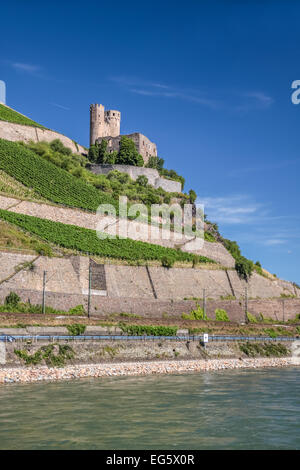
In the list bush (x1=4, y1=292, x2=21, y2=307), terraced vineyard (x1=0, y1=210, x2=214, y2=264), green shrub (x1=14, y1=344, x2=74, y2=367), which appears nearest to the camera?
green shrub (x1=14, y1=344, x2=74, y2=367)

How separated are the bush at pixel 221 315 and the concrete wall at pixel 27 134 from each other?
3907 centimetres

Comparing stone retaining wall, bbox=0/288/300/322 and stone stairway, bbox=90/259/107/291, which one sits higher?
stone stairway, bbox=90/259/107/291

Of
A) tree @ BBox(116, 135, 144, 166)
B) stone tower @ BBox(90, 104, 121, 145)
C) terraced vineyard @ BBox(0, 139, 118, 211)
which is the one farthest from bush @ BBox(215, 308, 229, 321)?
stone tower @ BBox(90, 104, 121, 145)

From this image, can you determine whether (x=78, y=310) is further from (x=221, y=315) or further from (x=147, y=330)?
(x=221, y=315)

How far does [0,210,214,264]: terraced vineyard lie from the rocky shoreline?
16.7 m

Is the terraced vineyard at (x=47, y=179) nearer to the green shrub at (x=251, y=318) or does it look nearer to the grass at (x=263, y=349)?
the green shrub at (x=251, y=318)

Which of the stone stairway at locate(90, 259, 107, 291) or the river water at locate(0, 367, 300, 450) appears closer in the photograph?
the river water at locate(0, 367, 300, 450)

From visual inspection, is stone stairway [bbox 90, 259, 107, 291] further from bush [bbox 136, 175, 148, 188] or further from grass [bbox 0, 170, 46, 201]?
bush [bbox 136, 175, 148, 188]

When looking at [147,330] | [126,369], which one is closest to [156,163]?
[147,330]

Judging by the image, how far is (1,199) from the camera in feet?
170

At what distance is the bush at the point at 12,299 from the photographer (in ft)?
117

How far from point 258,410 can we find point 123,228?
3959 cm

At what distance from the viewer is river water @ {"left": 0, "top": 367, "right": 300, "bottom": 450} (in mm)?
15422

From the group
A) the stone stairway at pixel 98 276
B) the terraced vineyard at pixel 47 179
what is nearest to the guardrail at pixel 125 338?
the stone stairway at pixel 98 276
